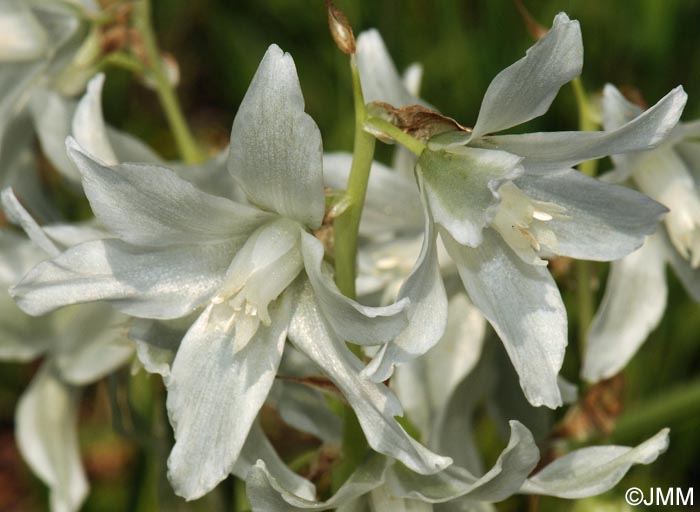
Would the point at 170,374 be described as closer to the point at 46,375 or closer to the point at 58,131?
the point at 58,131

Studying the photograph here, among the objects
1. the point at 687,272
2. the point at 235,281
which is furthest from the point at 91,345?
the point at 687,272

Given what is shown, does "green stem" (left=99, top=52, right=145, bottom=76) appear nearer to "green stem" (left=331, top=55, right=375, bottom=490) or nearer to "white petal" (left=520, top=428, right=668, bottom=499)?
"green stem" (left=331, top=55, right=375, bottom=490)

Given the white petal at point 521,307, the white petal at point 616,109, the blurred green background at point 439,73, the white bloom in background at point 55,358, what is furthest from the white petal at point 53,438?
the white petal at point 616,109

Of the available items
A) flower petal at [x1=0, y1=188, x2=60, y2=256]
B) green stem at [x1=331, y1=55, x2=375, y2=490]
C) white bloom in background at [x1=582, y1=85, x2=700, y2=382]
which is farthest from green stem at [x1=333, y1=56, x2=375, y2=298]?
white bloom in background at [x1=582, y1=85, x2=700, y2=382]

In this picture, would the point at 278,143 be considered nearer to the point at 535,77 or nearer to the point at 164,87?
the point at 535,77

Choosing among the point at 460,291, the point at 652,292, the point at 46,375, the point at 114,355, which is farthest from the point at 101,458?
the point at 652,292

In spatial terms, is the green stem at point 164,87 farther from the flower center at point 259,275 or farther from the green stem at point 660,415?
the green stem at point 660,415

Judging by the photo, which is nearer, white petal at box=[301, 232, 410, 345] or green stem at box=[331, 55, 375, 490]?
white petal at box=[301, 232, 410, 345]
